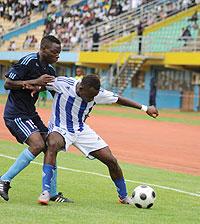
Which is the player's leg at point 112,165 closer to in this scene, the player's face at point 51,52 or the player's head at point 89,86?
the player's head at point 89,86

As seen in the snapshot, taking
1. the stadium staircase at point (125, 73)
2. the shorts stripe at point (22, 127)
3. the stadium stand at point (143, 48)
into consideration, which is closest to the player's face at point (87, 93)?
the shorts stripe at point (22, 127)

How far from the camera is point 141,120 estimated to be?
33438 millimetres

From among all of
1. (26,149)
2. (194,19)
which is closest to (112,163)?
(26,149)

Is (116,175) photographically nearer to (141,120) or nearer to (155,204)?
(155,204)

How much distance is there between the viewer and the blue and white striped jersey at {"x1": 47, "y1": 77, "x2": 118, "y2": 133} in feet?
33.0

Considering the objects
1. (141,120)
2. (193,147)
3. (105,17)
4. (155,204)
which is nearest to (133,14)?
(105,17)

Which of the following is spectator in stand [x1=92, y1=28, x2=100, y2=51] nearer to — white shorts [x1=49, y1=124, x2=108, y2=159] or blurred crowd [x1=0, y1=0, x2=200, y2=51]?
blurred crowd [x1=0, y1=0, x2=200, y2=51]

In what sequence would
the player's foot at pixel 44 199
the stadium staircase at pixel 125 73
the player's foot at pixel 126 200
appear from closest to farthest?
the player's foot at pixel 44 199 → the player's foot at pixel 126 200 → the stadium staircase at pixel 125 73

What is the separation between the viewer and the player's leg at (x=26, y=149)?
9.90m

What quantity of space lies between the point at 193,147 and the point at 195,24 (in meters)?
26.2

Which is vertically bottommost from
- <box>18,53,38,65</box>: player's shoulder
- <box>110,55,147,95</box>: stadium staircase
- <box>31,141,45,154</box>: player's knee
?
<box>110,55,147,95</box>: stadium staircase

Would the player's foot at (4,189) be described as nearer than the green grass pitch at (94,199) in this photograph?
No

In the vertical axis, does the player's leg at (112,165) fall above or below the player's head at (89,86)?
below

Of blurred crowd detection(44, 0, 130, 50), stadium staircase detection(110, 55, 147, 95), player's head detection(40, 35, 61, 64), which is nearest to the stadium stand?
stadium staircase detection(110, 55, 147, 95)
